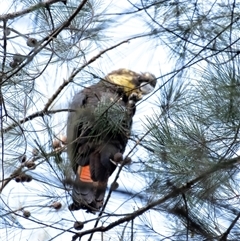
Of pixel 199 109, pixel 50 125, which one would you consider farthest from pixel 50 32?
pixel 199 109

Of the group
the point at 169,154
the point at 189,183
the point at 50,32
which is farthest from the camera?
the point at 50,32

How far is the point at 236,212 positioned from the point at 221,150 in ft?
0.55

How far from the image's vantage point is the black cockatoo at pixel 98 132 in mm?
2320

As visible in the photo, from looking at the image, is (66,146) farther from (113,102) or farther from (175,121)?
(175,121)

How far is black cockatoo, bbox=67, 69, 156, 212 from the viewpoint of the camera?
2.32 meters

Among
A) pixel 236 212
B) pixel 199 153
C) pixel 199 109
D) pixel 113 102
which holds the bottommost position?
pixel 236 212

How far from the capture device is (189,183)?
1.95 m

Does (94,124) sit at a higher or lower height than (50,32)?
lower

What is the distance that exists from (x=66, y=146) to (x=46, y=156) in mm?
115

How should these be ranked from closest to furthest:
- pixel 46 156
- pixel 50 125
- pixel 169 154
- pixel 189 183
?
pixel 189 183 → pixel 169 154 → pixel 46 156 → pixel 50 125

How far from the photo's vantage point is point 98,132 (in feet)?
8.16

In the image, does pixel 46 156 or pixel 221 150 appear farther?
pixel 46 156

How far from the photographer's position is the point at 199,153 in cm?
202

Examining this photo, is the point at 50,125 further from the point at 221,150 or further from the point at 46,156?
the point at 221,150
